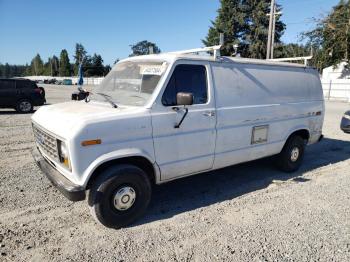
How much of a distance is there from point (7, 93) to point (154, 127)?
1302 centimetres

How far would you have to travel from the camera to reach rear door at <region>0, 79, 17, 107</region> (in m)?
13.9

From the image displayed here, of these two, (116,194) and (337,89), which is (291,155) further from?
(337,89)

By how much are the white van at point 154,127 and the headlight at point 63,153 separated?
0.04ft

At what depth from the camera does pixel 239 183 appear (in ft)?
18.0

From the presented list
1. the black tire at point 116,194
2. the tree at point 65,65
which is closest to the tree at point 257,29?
the black tire at point 116,194

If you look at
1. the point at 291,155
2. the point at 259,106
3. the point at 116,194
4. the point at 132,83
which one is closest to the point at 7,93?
the point at 132,83

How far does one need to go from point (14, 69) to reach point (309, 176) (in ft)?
608

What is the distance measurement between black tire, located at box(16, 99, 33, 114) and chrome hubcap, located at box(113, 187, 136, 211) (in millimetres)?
12837

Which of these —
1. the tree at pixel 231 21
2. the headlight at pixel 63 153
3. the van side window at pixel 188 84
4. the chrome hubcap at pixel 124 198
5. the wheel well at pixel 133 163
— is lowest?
the chrome hubcap at pixel 124 198

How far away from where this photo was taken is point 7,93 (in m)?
14.0

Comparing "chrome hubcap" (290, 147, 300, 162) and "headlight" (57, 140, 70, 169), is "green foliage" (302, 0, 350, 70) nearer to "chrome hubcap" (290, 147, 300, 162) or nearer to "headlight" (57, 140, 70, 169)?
"chrome hubcap" (290, 147, 300, 162)

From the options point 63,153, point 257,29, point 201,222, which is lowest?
point 201,222

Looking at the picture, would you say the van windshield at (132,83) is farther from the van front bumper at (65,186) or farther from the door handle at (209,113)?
the van front bumper at (65,186)

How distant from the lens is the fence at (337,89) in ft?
92.3
